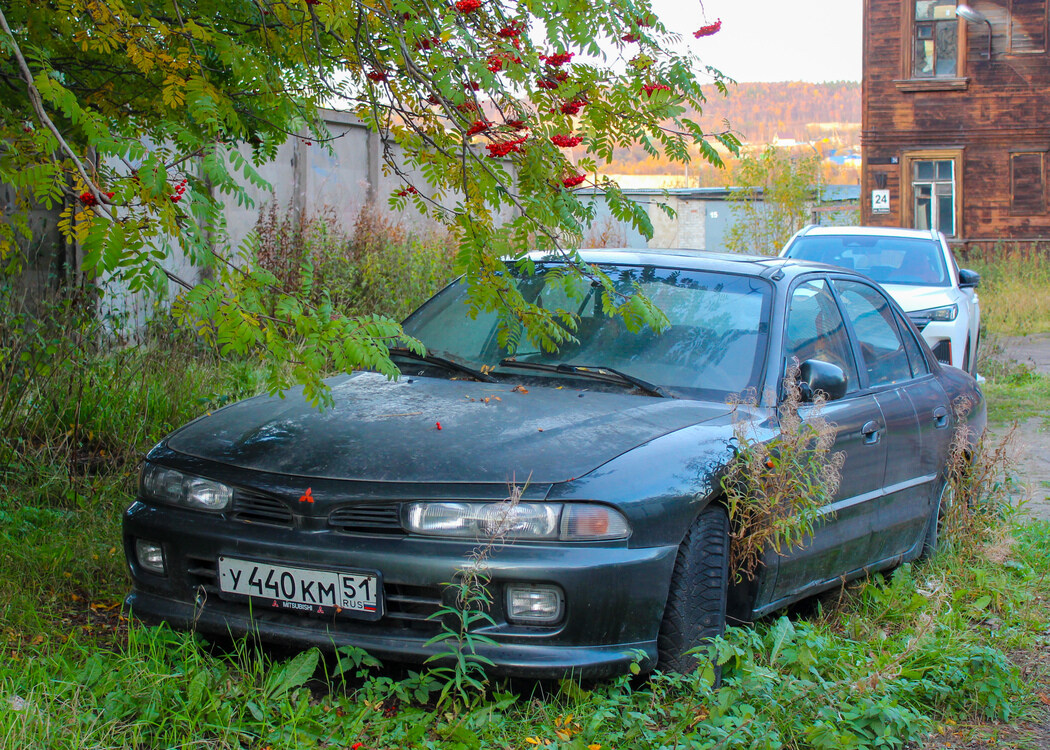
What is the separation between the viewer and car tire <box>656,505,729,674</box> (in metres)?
3.11

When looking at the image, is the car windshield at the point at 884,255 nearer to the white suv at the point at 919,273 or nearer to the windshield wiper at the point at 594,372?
the white suv at the point at 919,273

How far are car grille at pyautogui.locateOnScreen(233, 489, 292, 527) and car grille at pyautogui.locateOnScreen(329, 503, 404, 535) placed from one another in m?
0.16

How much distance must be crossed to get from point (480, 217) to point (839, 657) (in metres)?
1.90

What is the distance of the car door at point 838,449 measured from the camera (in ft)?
12.2

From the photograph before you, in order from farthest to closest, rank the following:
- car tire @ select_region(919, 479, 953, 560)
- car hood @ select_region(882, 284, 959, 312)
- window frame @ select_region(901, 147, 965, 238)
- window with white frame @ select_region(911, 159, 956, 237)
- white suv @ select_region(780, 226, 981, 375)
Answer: window with white frame @ select_region(911, 159, 956, 237)
window frame @ select_region(901, 147, 965, 238)
car hood @ select_region(882, 284, 959, 312)
white suv @ select_region(780, 226, 981, 375)
car tire @ select_region(919, 479, 953, 560)

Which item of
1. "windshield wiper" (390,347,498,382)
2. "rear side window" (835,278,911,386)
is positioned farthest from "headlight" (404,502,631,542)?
"rear side window" (835,278,911,386)

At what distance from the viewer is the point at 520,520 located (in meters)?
2.93

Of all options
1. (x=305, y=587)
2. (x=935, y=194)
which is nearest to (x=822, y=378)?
(x=305, y=587)

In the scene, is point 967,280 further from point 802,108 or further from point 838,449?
point 802,108

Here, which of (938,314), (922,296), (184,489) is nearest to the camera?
(184,489)

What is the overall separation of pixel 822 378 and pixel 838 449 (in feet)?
0.97

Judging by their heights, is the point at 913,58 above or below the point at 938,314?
above

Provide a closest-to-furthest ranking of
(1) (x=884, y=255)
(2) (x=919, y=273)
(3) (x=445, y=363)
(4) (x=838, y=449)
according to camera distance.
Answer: (4) (x=838, y=449) → (3) (x=445, y=363) → (2) (x=919, y=273) → (1) (x=884, y=255)

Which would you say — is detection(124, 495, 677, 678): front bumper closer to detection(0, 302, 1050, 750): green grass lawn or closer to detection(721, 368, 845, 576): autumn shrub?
detection(0, 302, 1050, 750): green grass lawn
